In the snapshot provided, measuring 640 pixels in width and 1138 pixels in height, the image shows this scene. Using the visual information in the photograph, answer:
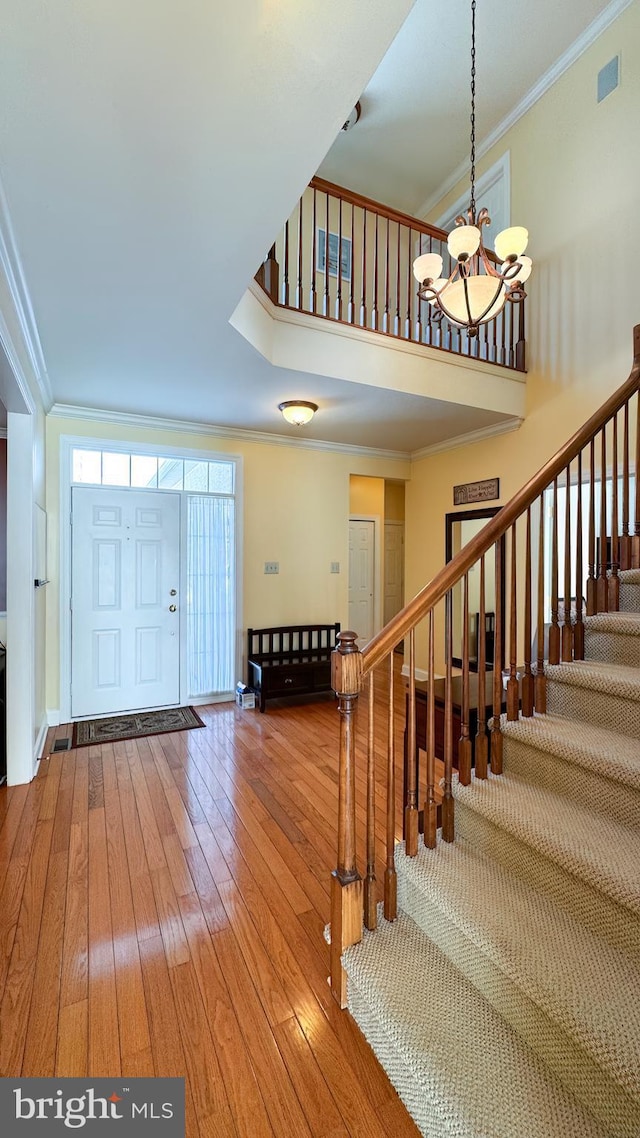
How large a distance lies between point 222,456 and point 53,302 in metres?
2.26

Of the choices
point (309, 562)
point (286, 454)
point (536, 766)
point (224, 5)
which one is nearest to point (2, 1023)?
point (536, 766)

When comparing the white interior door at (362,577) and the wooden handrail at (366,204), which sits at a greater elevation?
the wooden handrail at (366,204)

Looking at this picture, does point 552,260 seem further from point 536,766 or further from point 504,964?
point 504,964

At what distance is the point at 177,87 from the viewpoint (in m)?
1.36

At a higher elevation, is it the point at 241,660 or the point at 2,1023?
the point at 241,660

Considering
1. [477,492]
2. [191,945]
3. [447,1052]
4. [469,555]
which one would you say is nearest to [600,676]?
[469,555]

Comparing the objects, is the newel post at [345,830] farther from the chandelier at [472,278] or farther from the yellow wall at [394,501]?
the yellow wall at [394,501]

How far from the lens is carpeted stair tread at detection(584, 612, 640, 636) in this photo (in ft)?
6.44

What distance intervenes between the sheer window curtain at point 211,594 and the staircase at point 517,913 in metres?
3.03

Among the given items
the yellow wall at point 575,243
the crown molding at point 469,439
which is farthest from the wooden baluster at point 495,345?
the crown molding at point 469,439

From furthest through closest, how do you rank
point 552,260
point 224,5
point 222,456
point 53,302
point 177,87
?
point 222,456
point 552,260
point 53,302
point 177,87
point 224,5

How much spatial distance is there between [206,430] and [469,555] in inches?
140

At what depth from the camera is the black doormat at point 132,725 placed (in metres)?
3.64

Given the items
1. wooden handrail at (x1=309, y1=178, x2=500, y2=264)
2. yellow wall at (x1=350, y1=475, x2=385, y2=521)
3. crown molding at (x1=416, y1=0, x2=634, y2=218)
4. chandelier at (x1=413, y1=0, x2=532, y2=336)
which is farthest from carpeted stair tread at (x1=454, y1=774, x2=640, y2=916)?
crown molding at (x1=416, y1=0, x2=634, y2=218)
